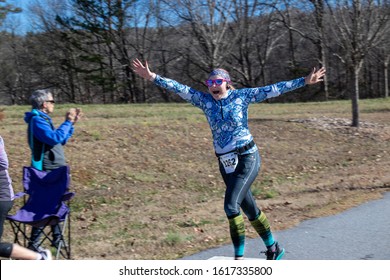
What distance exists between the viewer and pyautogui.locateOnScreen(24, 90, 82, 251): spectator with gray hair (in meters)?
6.08

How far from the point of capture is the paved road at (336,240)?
5.73 m

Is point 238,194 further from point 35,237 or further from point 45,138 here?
point 35,237

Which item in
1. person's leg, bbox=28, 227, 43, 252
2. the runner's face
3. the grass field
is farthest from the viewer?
the grass field

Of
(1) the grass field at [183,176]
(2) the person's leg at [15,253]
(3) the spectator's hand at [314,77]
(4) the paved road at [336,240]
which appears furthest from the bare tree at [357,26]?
(2) the person's leg at [15,253]

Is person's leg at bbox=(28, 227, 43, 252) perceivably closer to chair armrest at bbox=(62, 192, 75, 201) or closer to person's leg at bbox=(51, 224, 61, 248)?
person's leg at bbox=(51, 224, 61, 248)

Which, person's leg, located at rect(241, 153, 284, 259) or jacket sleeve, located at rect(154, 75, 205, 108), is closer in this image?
person's leg, located at rect(241, 153, 284, 259)

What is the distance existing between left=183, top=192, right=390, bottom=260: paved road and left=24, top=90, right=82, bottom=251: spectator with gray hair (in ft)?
6.14

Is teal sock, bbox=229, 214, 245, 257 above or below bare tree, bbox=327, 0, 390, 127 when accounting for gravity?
below

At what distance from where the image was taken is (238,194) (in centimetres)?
523

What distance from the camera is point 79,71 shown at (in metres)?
46.3

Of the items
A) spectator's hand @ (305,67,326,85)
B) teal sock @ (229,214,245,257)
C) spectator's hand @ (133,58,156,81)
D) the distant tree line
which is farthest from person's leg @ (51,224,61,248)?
the distant tree line

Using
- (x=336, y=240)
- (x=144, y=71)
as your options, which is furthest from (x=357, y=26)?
(x=144, y=71)

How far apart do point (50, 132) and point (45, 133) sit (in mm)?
58
